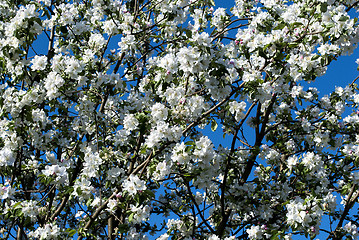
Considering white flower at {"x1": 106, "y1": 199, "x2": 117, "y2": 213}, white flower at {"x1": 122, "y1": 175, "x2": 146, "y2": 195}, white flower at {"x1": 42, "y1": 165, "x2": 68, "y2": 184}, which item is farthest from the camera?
white flower at {"x1": 42, "y1": 165, "x2": 68, "y2": 184}

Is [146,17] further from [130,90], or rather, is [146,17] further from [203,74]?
[203,74]

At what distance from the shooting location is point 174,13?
211 inches

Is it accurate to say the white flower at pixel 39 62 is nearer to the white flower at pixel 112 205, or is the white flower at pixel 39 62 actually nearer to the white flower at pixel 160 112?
the white flower at pixel 160 112

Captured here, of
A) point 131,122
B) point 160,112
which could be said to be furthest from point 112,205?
point 160,112

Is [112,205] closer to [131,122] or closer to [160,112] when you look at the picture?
[131,122]

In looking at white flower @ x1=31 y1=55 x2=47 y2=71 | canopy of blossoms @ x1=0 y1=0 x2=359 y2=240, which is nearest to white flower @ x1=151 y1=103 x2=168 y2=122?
canopy of blossoms @ x1=0 y1=0 x2=359 y2=240

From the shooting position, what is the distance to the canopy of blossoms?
4.46m

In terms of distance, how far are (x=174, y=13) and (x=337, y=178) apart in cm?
351

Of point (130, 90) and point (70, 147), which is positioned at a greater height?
point (130, 90)

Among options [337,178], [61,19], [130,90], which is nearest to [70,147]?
[130,90]

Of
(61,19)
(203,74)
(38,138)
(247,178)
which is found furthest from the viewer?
(247,178)

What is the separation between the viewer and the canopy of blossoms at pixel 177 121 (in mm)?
4461

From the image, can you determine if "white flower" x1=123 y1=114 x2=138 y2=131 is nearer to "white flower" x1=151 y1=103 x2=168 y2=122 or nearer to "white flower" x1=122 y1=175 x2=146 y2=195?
"white flower" x1=151 y1=103 x2=168 y2=122

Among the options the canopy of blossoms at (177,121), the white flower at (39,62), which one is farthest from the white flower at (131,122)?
the white flower at (39,62)
